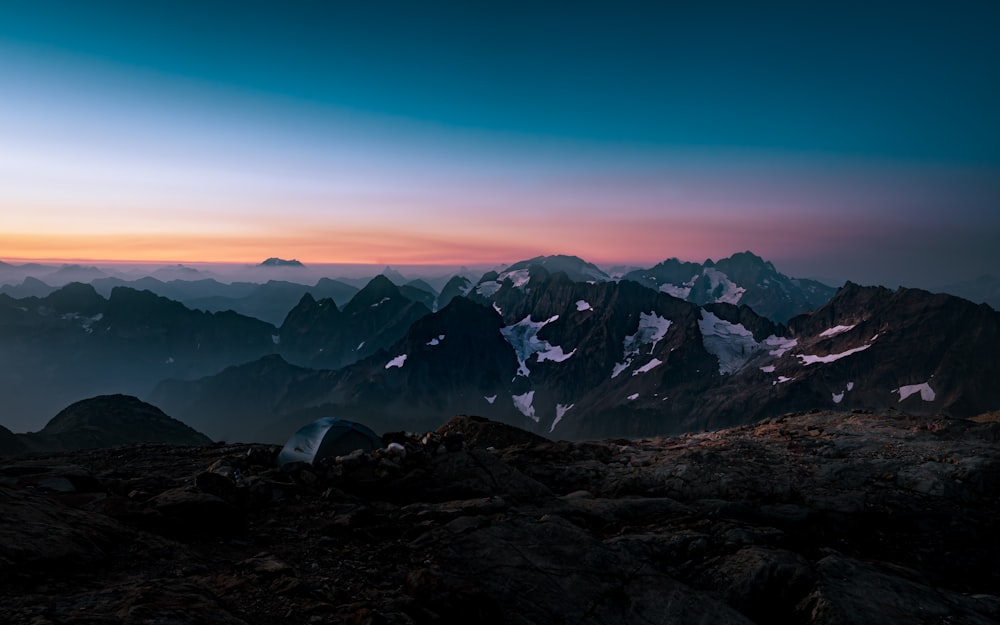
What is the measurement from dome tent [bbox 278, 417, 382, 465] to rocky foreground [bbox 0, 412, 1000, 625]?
105 inches

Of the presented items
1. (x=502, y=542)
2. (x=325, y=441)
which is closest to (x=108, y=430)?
(x=325, y=441)

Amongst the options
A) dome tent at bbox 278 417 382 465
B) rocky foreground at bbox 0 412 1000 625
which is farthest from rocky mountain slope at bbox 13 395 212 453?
rocky foreground at bbox 0 412 1000 625

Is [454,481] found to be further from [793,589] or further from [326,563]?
[793,589]

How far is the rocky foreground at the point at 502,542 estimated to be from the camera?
11328mm

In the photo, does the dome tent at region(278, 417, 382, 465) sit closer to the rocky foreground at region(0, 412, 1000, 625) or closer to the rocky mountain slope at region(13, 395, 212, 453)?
the rocky foreground at region(0, 412, 1000, 625)

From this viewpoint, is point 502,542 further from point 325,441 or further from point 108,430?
point 108,430

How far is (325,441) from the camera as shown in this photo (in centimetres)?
2942

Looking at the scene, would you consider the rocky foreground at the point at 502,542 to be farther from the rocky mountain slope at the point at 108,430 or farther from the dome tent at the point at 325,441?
the rocky mountain slope at the point at 108,430

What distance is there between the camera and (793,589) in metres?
13.5

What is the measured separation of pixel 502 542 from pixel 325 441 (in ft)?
58.9

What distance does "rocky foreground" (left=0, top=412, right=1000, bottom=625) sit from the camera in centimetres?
1133

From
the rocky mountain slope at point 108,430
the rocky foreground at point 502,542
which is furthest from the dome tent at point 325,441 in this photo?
the rocky mountain slope at point 108,430

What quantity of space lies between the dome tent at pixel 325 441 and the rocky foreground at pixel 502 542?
267 centimetres

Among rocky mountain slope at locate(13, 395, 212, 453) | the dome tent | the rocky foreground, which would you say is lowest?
rocky mountain slope at locate(13, 395, 212, 453)
